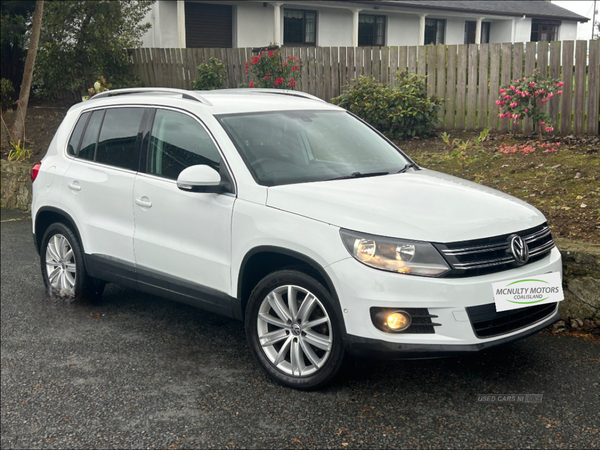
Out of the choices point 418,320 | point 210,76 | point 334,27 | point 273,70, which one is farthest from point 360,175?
point 334,27

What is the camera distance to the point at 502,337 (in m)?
3.78

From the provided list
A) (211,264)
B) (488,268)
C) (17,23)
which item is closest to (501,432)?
(488,268)

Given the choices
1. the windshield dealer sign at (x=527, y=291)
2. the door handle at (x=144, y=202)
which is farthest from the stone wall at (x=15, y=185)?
the windshield dealer sign at (x=527, y=291)

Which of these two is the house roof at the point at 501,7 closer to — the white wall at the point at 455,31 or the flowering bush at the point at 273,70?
the white wall at the point at 455,31

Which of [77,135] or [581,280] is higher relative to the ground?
[77,135]

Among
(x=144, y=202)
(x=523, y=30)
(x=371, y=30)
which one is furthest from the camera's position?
(x=523, y=30)

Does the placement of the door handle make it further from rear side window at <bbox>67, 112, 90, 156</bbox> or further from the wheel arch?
rear side window at <bbox>67, 112, 90, 156</bbox>

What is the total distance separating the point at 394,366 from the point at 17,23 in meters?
Answer: 17.3

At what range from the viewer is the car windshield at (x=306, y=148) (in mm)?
4512

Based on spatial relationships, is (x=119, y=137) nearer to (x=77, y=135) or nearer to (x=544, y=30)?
(x=77, y=135)

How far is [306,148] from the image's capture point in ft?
15.7

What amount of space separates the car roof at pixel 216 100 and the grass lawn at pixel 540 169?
102 inches

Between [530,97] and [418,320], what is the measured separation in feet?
23.2

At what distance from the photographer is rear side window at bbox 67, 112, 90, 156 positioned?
5855mm
